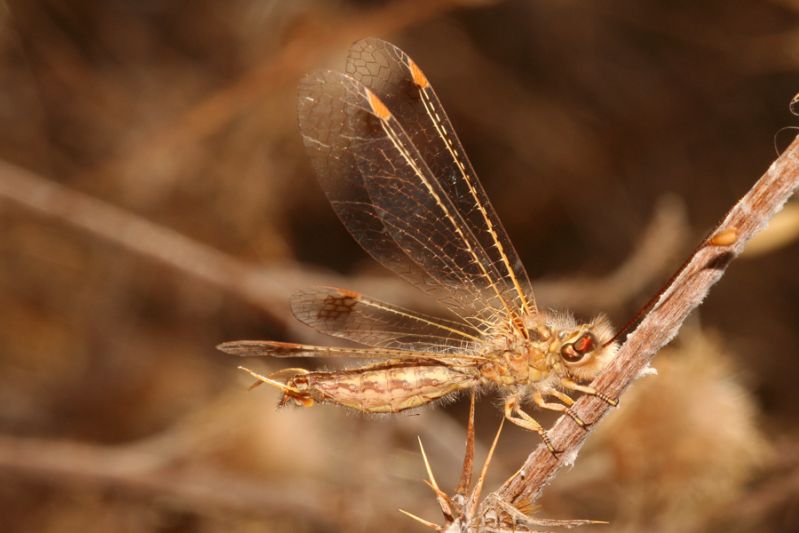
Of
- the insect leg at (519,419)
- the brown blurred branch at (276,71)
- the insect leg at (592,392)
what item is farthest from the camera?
the brown blurred branch at (276,71)

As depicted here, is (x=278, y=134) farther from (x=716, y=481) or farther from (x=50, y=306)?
(x=716, y=481)

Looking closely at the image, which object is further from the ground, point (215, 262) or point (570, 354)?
point (215, 262)

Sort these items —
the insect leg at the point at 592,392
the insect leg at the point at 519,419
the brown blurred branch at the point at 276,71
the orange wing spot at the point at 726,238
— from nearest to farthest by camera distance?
the orange wing spot at the point at 726,238 < the insect leg at the point at 592,392 < the insect leg at the point at 519,419 < the brown blurred branch at the point at 276,71

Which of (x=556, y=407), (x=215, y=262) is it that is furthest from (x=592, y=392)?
(x=215, y=262)

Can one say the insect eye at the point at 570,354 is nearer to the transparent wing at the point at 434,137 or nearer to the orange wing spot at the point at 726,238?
the transparent wing at the point at 434,137

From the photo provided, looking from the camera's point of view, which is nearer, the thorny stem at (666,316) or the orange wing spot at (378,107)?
the thorny stem at (666,316)

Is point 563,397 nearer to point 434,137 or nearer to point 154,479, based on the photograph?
point 434,137

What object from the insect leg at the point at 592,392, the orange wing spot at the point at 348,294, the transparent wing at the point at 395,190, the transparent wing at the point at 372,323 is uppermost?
the transparent wing at the point at 395,190

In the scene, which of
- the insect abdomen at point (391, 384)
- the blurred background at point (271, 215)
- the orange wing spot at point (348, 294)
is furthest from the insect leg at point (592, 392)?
the blurred background at point (271, 215)
